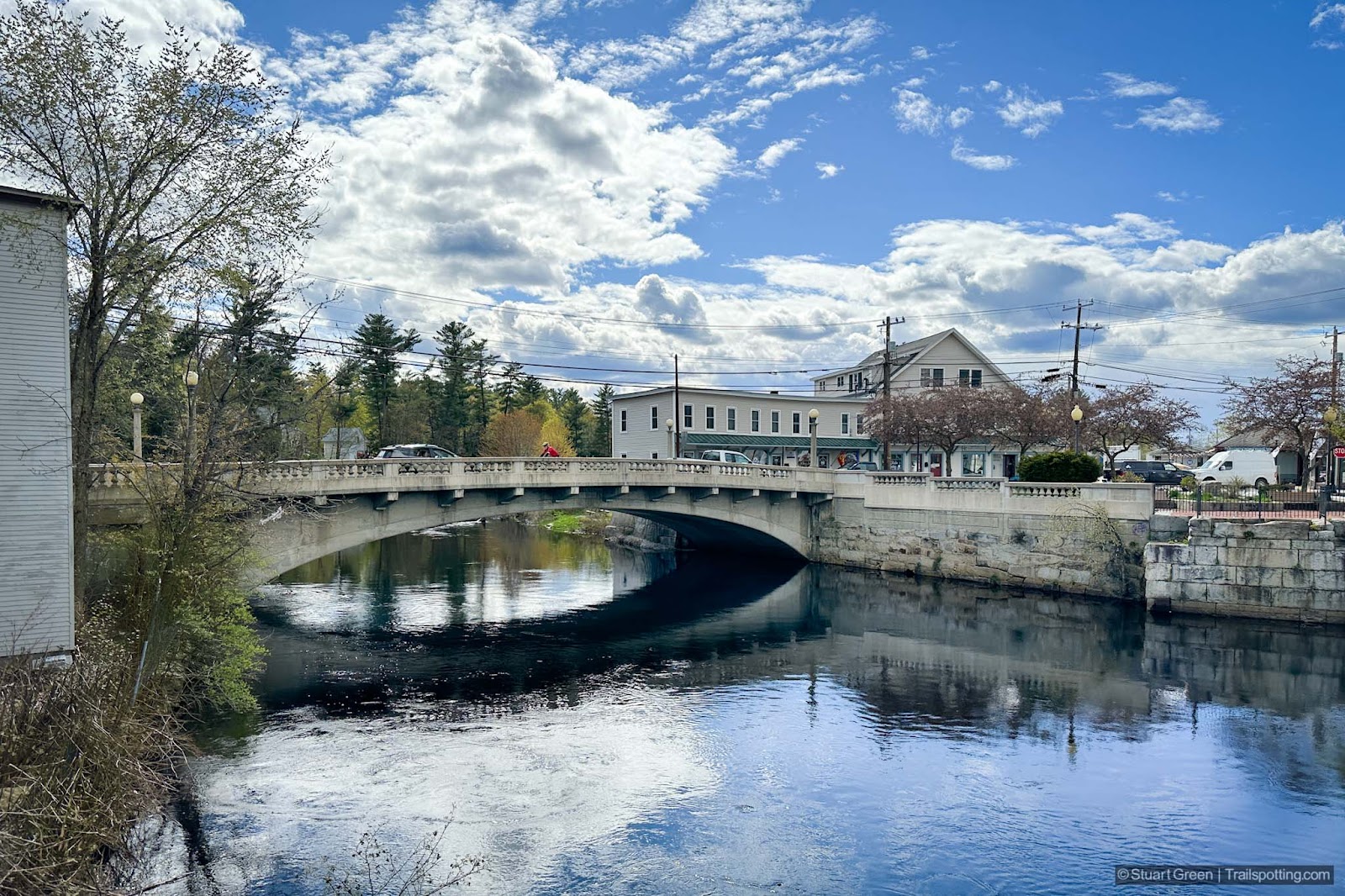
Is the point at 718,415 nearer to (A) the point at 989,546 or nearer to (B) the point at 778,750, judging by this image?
(A) the point at 989,546

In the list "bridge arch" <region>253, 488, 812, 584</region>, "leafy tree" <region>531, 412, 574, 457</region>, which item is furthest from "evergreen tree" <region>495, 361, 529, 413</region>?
"bridge arch" <region>253, 488, 812, 584</region>

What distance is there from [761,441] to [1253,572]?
37110 millimetres

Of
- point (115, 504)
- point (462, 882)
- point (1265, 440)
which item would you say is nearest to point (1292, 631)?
point (1265, 440)

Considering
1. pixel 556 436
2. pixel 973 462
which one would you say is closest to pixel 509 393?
pixel 556 436

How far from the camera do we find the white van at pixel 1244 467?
50.2 meters

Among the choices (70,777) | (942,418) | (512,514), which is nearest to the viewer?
(70,777)

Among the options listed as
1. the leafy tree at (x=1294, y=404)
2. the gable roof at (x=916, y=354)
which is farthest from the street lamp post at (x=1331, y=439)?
the gable roof at (x=916, y=354)

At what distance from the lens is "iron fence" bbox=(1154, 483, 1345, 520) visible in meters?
31.2

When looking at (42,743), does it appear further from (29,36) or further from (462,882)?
(29,36)

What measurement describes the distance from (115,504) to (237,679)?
5912mm

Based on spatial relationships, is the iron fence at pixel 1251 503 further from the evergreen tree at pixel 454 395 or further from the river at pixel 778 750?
the evergreen tree at pixel 454 395

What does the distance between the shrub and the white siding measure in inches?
1322

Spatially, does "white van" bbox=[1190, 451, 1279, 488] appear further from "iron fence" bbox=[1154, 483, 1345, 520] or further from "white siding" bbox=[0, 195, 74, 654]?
"white siding" bbox=[0, 195, 74, 654]

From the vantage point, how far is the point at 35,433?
1709 centimetres
